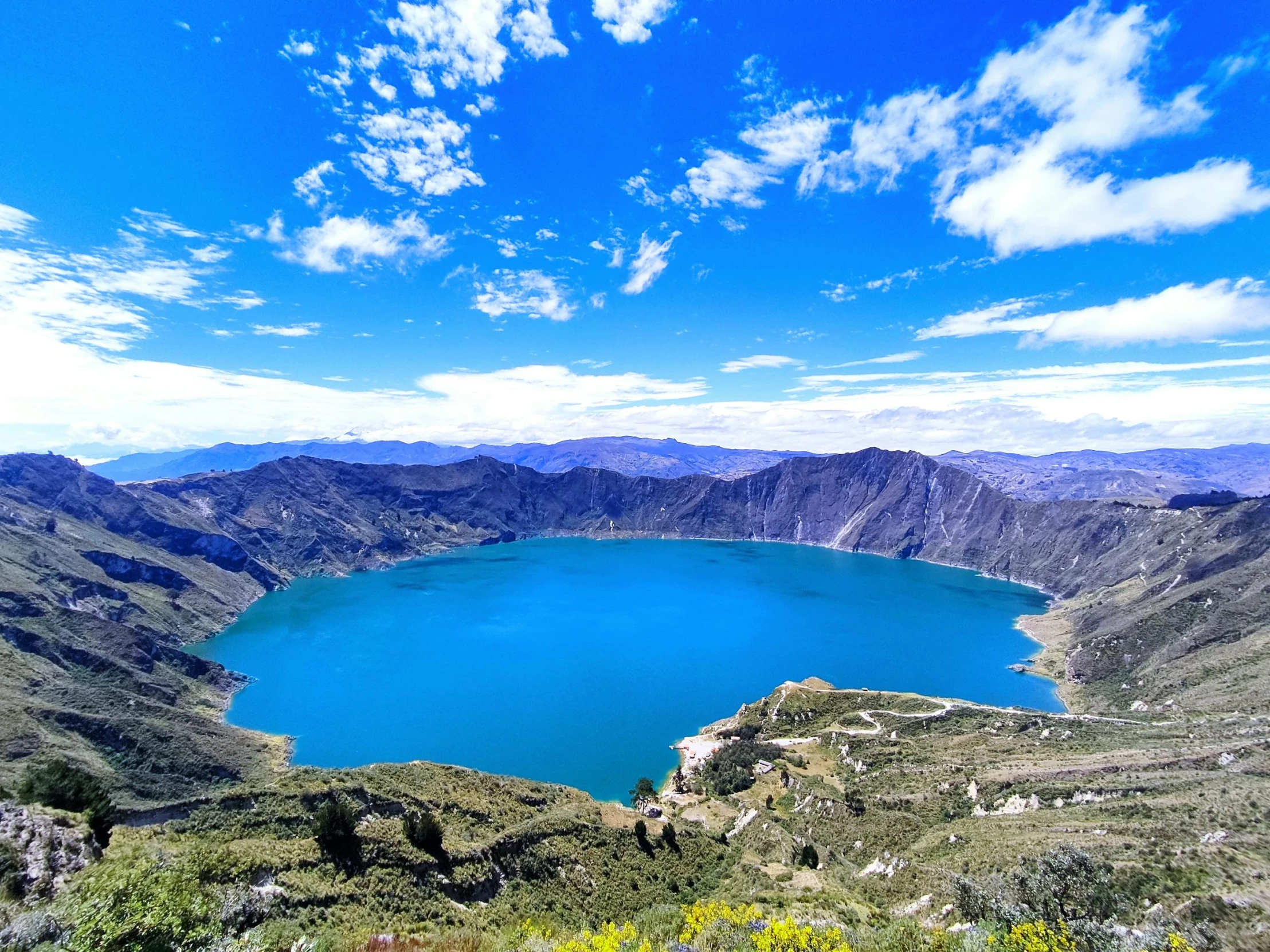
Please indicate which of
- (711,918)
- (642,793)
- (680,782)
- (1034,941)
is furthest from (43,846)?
(680,782)

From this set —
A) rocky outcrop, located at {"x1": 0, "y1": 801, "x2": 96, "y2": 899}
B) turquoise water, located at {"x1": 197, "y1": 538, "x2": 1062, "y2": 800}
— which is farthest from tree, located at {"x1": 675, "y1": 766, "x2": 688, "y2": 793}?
rocky outcrop, located at {"x1": 0, "y1": 801, "x2": 96, "y2": 899}

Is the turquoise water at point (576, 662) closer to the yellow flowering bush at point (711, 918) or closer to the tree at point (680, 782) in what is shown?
the tree at point (680, 782)

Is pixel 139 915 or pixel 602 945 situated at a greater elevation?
pixel 139 915

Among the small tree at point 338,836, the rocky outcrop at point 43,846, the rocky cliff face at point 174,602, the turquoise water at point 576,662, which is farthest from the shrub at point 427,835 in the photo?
the rocky cliff face at point 174,602

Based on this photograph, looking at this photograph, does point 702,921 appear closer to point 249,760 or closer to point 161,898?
point 161,898

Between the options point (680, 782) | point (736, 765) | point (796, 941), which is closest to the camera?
point (796, 941)

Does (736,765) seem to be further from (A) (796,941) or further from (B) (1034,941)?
(B) (1034,941)
